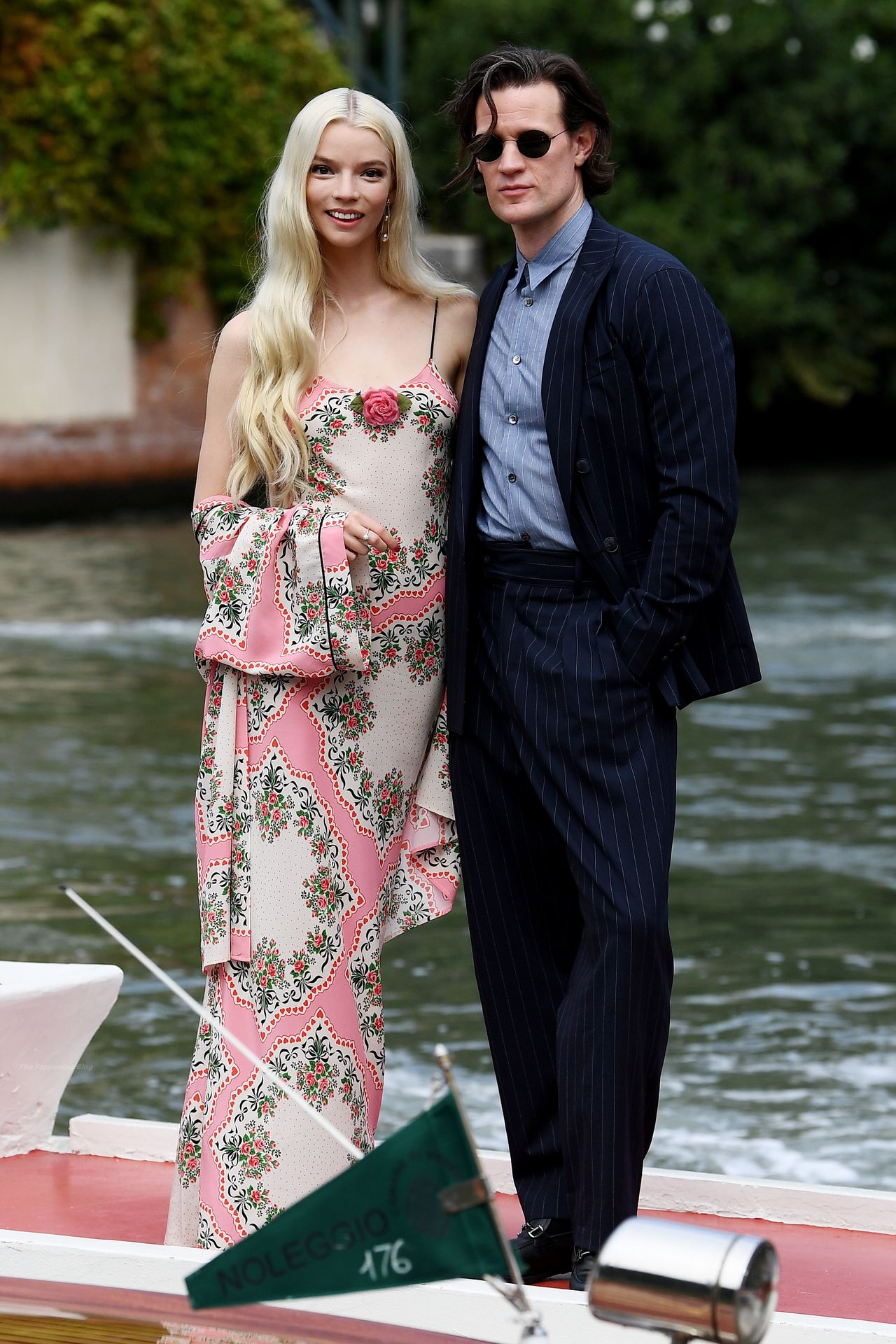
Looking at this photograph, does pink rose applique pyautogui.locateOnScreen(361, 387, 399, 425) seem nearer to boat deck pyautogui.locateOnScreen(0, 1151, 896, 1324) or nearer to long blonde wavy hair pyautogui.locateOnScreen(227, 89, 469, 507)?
long blonde wavy hair pyautogui.locateOnScreen(227, 89, 469, 507)

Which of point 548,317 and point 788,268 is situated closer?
point 548,317

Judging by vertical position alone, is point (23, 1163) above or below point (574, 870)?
below

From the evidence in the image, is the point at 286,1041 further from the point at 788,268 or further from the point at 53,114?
the point at 788,268

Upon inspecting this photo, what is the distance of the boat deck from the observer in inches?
115

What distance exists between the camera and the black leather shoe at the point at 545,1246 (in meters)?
2.93

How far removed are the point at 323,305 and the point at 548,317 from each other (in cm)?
39

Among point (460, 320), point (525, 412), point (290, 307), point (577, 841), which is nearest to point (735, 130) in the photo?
point (460, 320)

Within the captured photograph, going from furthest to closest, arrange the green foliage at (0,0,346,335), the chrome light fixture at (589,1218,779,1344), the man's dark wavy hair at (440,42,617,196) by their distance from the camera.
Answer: the green foliage at (0,0,346,335) → the man's dark wavy hair at (440,42,617,196) → the chrome light fixture at (589,1218,779,1344)

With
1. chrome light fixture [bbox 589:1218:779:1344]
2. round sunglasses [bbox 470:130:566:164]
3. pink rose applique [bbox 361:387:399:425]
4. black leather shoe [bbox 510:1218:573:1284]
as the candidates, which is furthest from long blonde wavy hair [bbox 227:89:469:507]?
chrome light fixture [bbox 589:1218:779:1344]

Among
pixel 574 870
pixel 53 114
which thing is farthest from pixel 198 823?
pixel 53 114

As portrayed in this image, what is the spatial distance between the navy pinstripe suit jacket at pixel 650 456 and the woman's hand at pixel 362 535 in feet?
0.40

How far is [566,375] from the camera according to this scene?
2.79 metres

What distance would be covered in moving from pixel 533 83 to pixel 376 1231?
68.3 inches

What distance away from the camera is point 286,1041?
3.01 metres
